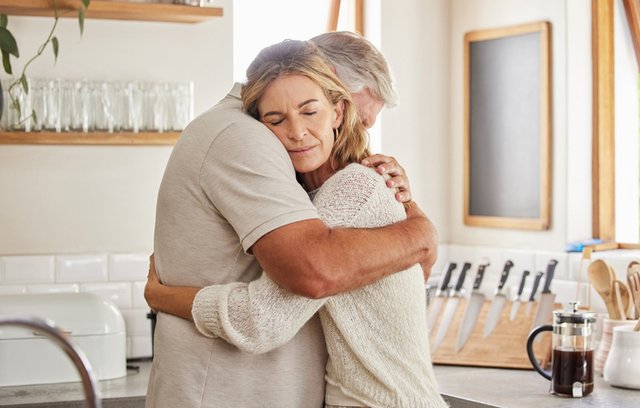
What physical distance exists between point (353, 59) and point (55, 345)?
1.59 meters

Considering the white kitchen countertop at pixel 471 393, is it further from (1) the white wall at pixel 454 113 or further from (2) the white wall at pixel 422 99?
(2) the white wall at pixel 422 99

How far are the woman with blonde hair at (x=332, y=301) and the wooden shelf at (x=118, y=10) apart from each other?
1.70 m

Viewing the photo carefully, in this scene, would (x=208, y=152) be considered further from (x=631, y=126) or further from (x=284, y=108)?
(x=631, y=126)

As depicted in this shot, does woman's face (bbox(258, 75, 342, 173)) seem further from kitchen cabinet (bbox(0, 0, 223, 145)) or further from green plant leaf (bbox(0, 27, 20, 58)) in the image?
kitchen cabinet (bbox(0, 0, 223, 145))

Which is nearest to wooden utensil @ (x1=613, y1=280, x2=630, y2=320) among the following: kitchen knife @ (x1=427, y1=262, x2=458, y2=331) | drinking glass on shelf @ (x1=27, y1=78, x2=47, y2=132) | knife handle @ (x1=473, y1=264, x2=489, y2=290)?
knife handle @ (x1=473, y1=264, x2=489, y2=290)

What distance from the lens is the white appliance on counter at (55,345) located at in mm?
3158

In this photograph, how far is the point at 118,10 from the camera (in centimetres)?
342

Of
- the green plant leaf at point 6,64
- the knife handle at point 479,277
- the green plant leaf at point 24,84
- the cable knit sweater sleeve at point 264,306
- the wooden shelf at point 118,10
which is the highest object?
the wooden shelf at point 118,10

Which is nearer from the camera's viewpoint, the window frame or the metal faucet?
the metal faucet

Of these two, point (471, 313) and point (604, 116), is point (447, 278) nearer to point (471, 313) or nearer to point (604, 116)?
point (471, 313)

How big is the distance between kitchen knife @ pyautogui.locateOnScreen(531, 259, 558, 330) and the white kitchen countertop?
0.91 ft

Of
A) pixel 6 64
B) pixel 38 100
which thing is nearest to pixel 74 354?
pixel 6 64

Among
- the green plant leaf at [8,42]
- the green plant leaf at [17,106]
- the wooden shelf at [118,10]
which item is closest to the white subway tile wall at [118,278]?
the green plant leaf at [17,106]

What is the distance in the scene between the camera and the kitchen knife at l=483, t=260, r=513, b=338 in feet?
11.8
